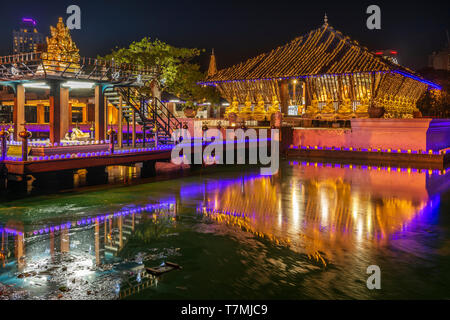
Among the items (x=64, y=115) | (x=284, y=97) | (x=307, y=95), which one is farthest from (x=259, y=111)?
(x=64, y=115)

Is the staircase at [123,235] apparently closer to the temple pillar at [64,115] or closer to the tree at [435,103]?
the temple pillar at [64,115]

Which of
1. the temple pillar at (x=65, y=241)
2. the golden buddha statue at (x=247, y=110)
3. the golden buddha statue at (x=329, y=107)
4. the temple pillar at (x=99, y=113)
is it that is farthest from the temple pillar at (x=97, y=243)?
the golden buddha statue at (x=247, y=110)

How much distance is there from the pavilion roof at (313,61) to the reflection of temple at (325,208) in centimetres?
1441

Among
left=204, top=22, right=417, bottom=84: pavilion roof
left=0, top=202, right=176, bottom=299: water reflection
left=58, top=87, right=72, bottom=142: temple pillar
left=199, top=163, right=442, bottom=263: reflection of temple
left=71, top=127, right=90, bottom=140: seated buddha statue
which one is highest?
left=204, top=22, right=417, bottom=84: pavilion roof

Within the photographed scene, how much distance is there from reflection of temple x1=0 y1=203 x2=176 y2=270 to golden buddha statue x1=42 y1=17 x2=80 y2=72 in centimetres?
701

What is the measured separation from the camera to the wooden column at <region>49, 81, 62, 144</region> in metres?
13.5

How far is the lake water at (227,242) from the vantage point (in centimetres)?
469

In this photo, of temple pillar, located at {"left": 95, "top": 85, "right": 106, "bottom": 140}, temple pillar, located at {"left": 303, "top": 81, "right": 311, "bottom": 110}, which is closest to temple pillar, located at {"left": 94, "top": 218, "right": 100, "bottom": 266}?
temple pillar, located at {"left": 95, "top": 85, "right": 106, "bottom": 140}

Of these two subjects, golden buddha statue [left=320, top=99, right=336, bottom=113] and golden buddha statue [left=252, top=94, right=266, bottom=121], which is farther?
golden buddha statue [left=252, top=94, right=266, bottom=121]

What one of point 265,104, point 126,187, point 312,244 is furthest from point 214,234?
point 265,104

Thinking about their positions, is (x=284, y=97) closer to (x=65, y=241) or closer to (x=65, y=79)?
(x=65, y=79)

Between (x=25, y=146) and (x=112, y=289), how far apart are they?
24.8 feet

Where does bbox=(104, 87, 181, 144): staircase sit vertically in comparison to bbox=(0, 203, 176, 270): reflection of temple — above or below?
above

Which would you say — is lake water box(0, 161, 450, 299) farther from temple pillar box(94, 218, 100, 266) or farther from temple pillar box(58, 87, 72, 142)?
temple pillar box(58, 87, 72, 142)
